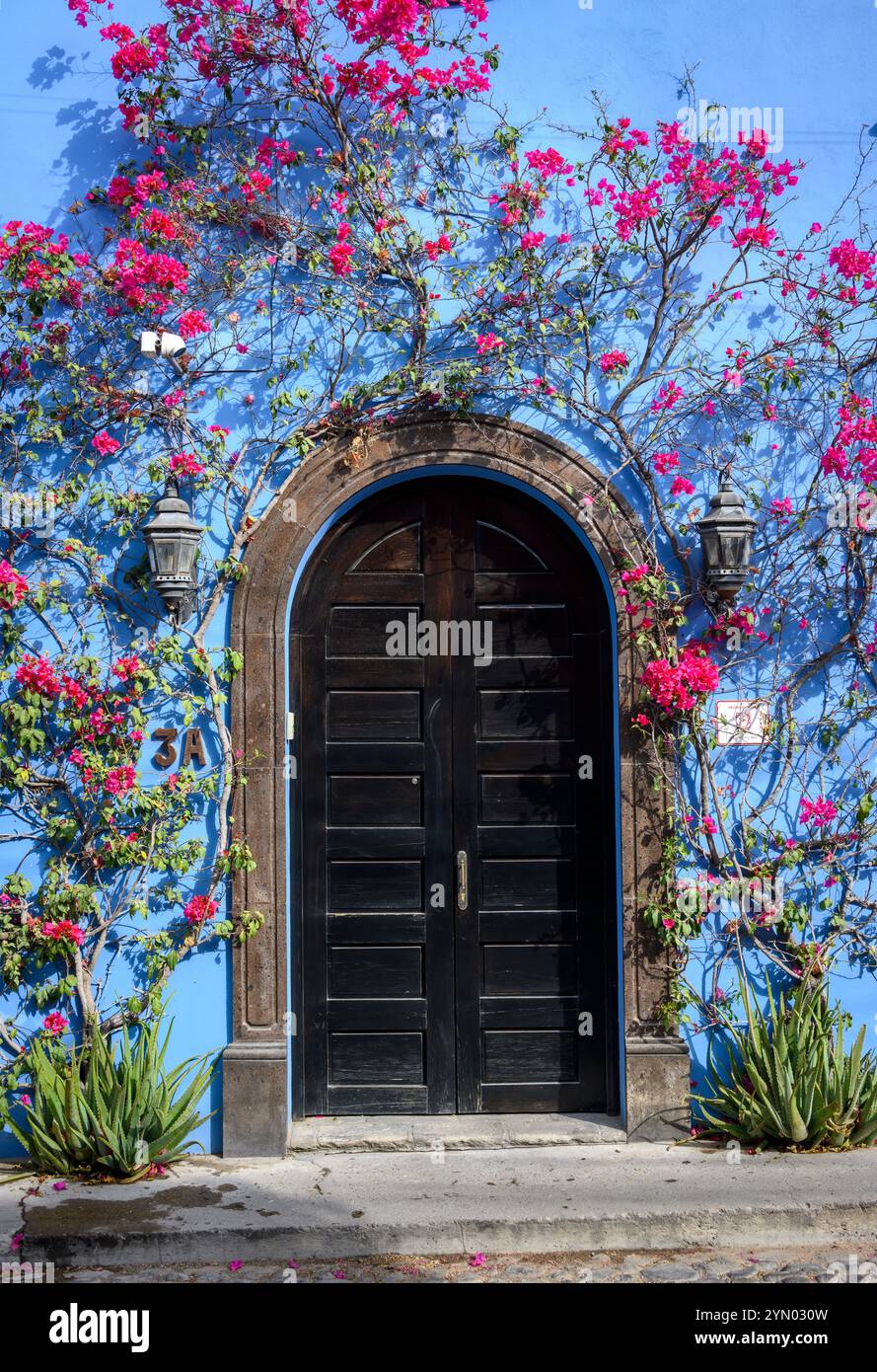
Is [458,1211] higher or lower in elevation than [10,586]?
lower

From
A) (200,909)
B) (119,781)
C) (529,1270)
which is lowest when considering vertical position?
(529,1270)

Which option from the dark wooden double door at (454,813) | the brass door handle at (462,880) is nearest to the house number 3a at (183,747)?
the dark wooden double door at (454,813)

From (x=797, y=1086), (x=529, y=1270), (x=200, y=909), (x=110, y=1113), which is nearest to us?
(x=529, y=1270)

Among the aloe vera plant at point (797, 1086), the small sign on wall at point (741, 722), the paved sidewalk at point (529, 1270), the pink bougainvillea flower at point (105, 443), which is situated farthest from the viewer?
the small sign on wall at point (741, 722)

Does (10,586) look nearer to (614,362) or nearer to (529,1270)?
(614,362)

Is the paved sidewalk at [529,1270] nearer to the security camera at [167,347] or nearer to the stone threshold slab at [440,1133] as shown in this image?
the stone threshold slab at [440,1133]

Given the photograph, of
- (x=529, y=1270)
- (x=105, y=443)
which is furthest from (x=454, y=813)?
(x=105, y=443)

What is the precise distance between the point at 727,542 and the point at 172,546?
219 cm

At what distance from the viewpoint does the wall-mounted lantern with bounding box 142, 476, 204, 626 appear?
15.9ft

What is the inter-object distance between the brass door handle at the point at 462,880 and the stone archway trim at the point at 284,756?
663 mm

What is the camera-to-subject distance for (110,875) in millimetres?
5059

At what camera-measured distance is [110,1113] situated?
468 centimetres

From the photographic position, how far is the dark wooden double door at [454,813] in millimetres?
5273

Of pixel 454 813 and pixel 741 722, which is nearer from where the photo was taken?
pixel 741 722
